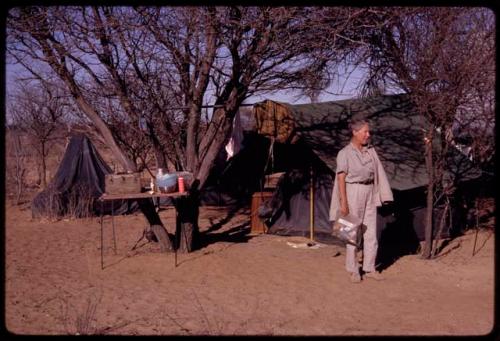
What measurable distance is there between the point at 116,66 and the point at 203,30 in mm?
1425

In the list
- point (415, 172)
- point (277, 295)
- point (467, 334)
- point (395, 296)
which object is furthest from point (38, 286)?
point (415, 172)

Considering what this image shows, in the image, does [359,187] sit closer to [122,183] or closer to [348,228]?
[348,228]

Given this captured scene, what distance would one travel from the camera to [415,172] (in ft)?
26.8

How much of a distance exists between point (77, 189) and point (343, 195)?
744 cm

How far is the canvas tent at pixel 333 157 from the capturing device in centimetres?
812

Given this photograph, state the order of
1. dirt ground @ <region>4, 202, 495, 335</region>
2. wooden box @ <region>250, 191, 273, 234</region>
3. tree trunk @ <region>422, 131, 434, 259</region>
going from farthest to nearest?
wooden box @ <region>250, 191, 273, 234</region>
tree trunk @ <region>422, 131, 434, 259</region>
dirt ground @ <region>4, 202, 495, 335</region>

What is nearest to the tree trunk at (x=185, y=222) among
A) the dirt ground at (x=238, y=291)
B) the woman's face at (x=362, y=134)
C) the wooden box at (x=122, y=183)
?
the dirt ground at (x=238, y=291)

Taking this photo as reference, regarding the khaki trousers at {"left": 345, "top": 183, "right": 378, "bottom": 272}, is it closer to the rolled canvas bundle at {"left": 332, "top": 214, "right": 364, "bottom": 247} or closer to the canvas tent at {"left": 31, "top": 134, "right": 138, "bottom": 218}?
the rolled canvas bundle at {"left": 332, "top": 214, "right": 364, "bottom": 247}

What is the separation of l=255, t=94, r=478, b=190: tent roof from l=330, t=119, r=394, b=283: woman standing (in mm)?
1750

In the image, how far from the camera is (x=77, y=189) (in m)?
11.6

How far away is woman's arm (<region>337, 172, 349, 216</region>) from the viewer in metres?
5.85

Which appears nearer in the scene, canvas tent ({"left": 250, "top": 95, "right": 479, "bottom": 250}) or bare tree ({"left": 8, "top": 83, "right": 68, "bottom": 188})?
canvas tent ({"left": 250, "top": 95, "right": 479, "bottom": 250})

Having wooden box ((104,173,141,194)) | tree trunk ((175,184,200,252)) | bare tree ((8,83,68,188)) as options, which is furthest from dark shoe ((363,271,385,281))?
bare tree ((8,83,68,188))

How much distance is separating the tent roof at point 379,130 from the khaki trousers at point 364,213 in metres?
1.80
